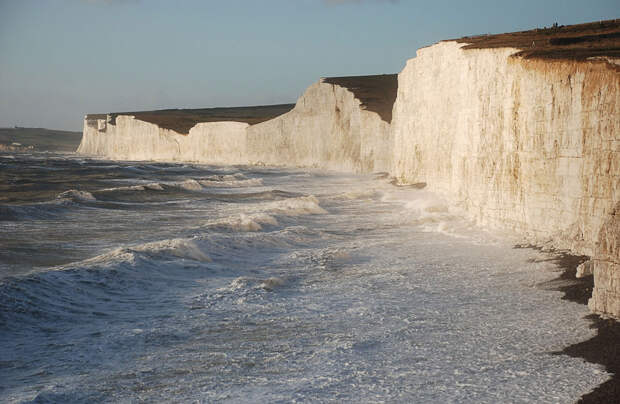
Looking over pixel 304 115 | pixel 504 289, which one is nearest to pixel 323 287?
pixel 504 289

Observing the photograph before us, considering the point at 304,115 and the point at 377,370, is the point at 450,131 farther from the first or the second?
the point at 304,115

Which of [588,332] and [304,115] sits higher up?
[304,115]

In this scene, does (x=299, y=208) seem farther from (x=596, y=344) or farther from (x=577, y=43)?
(x=596, y=344)

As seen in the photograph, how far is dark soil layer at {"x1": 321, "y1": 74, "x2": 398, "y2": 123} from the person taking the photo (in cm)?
4381

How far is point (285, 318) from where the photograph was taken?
841 cm

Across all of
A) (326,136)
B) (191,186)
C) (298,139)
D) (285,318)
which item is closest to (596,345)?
(285,318)

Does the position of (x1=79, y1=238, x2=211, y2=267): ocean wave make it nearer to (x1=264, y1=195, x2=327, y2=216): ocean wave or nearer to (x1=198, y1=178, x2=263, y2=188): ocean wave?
(x1=264, y1=195, x2=327, y2=216): ocean wave

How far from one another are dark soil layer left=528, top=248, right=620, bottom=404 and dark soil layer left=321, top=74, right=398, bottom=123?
32.4 metres

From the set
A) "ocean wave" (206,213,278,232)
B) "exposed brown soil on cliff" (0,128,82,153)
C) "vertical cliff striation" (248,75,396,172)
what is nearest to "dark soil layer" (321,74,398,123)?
"vertical cliff striation" (248,75,396,172)

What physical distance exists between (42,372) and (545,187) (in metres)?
9.68

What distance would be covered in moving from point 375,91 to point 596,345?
4679cm

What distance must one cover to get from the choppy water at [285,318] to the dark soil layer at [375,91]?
92.6 ft

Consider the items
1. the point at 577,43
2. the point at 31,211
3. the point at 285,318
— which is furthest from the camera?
the point at 31,211

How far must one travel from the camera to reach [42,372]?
657 cm
